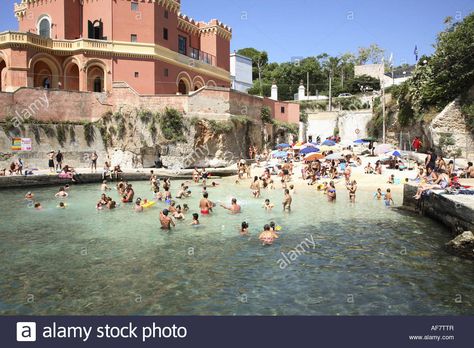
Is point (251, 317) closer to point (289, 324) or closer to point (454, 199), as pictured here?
point (289, 324)

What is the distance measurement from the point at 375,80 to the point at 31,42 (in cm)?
4631

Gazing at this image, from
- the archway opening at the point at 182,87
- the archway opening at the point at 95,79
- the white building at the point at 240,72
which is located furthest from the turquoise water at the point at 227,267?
the white building at the point at 240,72

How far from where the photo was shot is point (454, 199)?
12.6 metres

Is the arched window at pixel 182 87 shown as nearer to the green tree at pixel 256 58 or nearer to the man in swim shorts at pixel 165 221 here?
the man in swim shorts at pixel 165 221

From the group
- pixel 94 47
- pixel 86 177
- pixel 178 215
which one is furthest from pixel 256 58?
pixel 178 215

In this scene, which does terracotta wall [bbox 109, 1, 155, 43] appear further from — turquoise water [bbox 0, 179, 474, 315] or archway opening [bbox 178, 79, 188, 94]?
turquoise water [bbox 0, 179, 474, 315]

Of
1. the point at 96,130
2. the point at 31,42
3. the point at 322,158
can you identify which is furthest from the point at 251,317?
the point at 31,42

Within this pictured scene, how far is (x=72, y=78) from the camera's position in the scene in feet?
103

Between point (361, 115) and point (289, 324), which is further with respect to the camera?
point (361, 115)

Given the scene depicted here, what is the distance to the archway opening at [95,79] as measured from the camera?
31.1 metres

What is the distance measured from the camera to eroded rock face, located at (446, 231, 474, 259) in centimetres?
1043

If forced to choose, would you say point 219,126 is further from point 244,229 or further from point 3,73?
point 244,229

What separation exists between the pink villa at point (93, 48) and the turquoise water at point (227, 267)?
17.4 meters

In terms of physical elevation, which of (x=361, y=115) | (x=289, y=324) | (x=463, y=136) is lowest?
(x=289, y=324)
